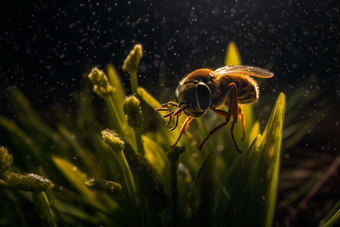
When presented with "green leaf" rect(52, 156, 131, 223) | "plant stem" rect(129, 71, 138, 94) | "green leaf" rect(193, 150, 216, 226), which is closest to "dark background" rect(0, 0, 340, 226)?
"plant stem" rect(129, 71, 138, 94)

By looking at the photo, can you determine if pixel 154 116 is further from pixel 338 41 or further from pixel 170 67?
pixel 338 41

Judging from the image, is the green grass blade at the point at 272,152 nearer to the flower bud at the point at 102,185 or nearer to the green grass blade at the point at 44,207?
the flower bud at the point at 102,185

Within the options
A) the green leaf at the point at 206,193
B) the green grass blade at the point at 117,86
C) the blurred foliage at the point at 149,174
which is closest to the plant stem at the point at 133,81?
the blurred foliage at the point at 149,174

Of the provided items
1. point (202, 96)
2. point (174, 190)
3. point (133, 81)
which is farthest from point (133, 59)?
point (174, 190)

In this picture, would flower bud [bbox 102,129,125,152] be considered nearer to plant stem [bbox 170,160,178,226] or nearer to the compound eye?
plant stem [bbox 170,160,178,226]

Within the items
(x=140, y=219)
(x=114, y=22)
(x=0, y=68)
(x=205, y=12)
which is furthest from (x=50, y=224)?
(x=205, y=12)

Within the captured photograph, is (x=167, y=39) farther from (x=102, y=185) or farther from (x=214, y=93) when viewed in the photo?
(x=102, y=185)
